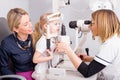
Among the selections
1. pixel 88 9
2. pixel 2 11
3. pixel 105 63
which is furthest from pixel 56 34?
pixel 88 9

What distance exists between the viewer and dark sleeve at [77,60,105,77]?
1549mm

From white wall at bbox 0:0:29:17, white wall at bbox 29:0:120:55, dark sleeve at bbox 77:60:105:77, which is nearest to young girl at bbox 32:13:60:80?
dark sleeve at bbox 77:60:105:77

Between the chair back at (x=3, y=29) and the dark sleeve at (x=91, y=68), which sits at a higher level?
the chair back at (x=3, y=29)

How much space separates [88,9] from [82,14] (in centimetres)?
10

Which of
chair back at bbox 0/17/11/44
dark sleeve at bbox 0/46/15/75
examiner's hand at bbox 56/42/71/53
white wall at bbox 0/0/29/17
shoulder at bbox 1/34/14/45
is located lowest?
dark sleeve at bbox 0/46/15/75

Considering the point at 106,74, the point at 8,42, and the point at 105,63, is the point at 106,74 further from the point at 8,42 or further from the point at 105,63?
the point at 8,42

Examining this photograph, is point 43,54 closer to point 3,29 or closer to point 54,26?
point 54,26

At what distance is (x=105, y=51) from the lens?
154cm

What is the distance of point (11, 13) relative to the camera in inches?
70.5

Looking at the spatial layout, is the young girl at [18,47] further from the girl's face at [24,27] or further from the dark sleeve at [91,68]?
the dark sleeve at [91,68]

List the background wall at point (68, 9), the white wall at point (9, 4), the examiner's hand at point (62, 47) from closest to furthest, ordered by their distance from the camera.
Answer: the examiner's hand at point (62, 47), the white wall at point (9, 4), the background wall at point (68, 9)

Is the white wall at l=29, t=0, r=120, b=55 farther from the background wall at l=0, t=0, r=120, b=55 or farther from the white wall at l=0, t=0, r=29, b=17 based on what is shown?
the white wall at l=0, t=0, r=29, b=17

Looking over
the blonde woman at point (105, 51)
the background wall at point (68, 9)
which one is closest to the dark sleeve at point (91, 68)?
the blonde woman at point (105, 51)

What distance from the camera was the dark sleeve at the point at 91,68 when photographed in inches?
61.0
